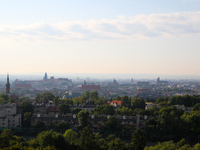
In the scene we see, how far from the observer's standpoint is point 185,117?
50.0 meters

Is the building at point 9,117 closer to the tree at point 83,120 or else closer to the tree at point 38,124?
the tree at point 38,124

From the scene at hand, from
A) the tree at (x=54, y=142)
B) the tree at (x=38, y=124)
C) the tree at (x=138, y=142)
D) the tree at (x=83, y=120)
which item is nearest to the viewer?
the tree at (x=138, y=142)

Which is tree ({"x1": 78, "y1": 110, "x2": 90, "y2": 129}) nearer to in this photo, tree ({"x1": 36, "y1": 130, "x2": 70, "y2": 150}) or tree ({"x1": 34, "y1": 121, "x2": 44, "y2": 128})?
tree ({"x1": 34, "y1": 121, "x2": 44, "y2": 128})

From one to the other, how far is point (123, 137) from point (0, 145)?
2096 cm

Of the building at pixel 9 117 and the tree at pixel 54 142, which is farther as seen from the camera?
the building at pixel 9 117

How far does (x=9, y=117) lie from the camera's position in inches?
2048

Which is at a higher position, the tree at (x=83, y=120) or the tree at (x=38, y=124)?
the tree at (x=83, y=120)

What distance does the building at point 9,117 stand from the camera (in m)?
50.7

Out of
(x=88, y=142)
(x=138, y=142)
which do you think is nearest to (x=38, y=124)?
(x=88, y=142)

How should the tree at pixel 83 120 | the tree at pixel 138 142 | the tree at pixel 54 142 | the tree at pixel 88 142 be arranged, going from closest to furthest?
the tree at pixel 88 142 < the tree at pixel 138 142 < the tree at pixel 54 142 < the tree at pixel 83 120

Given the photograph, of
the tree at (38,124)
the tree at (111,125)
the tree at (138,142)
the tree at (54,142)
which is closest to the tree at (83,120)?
the tree at (111,125)

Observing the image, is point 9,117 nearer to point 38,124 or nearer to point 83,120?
point 38,124

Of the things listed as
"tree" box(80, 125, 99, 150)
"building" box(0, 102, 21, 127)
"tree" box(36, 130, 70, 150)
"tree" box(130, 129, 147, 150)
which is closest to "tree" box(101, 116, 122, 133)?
"tree" box(80, 125, 99, 150)

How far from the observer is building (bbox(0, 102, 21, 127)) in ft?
166
